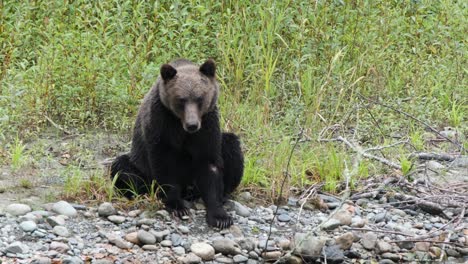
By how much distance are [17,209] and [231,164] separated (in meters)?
1.63

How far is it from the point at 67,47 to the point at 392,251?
3.96 metres

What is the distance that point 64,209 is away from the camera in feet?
20.9

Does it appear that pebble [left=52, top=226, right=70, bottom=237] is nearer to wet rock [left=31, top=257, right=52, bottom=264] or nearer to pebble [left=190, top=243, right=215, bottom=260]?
wet rock [left=31, top=257, right=52, bottom=264]

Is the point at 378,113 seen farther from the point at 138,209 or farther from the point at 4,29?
the point at 4,29

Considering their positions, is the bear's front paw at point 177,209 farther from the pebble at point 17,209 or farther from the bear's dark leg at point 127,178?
the pebble at point 17,209

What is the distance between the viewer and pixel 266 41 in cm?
891

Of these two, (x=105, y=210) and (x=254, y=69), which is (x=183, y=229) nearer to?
(x=105, y=210)

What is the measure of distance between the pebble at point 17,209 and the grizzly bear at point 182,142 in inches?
30.4

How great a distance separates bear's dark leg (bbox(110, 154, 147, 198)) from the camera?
22.4 ft

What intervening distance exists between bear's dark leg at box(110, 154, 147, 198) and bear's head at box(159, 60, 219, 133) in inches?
26.0

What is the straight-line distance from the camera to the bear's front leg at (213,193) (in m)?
6.47

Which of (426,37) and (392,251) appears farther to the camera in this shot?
(426,37)

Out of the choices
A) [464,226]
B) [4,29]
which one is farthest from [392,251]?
[4,29]

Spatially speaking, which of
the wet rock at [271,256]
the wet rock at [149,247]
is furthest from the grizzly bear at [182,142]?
the wet rock at [149,247]
